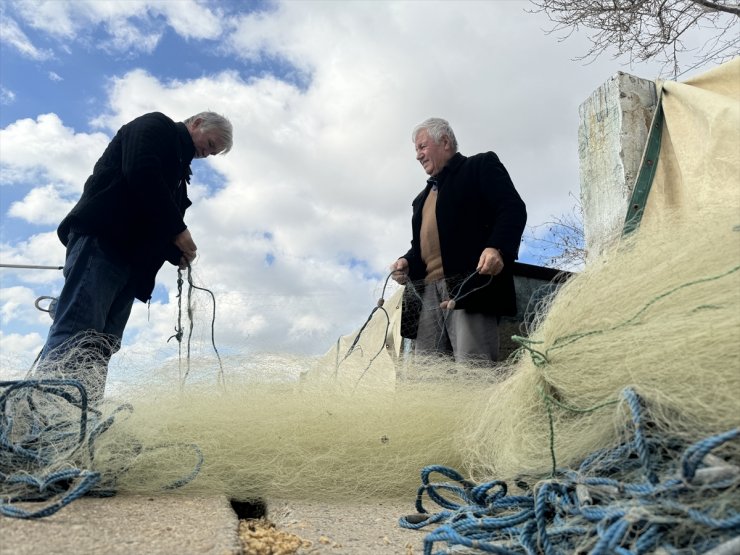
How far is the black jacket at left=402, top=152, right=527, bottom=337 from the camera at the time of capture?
3502 millimetres

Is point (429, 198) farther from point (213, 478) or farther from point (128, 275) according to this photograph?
point (213, 478)

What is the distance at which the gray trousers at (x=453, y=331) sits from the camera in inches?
139

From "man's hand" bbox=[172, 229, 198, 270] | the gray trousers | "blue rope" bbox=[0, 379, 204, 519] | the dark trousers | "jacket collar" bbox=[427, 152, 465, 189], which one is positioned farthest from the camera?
"jacket collar" bbox=[427, 152, 465, 189]

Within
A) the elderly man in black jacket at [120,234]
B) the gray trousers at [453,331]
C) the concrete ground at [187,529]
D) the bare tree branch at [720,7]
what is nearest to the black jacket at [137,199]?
the elderly man in black jacket at [120,234]

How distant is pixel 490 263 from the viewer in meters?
3.33

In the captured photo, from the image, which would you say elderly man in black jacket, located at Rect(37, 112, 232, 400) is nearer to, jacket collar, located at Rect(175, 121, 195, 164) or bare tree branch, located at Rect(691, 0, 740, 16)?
jacket collar, located at Rect(175, 121, 195, 164)

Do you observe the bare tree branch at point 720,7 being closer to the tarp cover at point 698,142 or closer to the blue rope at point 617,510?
the tarp cover at point 698,142

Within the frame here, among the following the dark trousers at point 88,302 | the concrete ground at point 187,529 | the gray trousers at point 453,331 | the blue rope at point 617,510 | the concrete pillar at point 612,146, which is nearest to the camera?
the blue rope at point 617,510

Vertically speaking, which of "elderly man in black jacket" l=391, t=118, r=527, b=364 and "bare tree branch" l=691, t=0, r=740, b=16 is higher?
"bare tree branch" l=691, t=0, r=740, b=16

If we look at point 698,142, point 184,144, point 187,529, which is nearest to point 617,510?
point 187,529

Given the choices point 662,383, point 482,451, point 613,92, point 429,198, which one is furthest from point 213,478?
point 613,92

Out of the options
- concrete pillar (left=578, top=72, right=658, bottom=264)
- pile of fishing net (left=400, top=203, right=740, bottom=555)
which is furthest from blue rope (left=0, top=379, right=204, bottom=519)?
concrete pillar (left=578, top=72, right=658, bottom=264)

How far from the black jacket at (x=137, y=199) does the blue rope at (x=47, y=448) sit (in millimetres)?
1501

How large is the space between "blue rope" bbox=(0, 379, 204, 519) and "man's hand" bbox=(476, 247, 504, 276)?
1.82m
